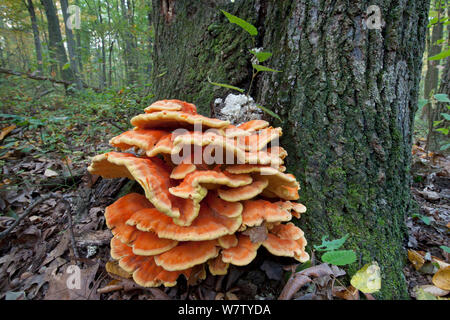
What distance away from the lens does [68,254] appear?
2.14 metres

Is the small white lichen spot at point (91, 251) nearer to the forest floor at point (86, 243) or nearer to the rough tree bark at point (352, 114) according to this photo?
the forest floor at point (86, 243)

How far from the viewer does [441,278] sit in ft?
6.03

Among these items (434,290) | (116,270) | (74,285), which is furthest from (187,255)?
(434,290)

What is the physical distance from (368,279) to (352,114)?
4.30ft

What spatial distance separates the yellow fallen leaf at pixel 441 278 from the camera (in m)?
1.82

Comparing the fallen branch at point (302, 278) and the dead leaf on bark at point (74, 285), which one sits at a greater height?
the fallen branch at point (302, 278)

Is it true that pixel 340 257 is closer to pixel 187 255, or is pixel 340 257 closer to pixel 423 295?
pixel 423 295

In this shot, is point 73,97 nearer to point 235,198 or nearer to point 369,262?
point 235,198

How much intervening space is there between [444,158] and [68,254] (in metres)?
6.40

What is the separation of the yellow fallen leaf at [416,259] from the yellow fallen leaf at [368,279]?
1.97ft

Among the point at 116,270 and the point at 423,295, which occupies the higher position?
the point at 116,270

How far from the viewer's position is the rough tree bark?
1.94 meters

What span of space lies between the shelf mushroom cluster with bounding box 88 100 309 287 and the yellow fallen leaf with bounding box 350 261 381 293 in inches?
17.4

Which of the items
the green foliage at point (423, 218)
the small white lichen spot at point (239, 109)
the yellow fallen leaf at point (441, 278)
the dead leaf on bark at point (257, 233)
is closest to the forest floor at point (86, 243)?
the green foliage at point (423, 218)
